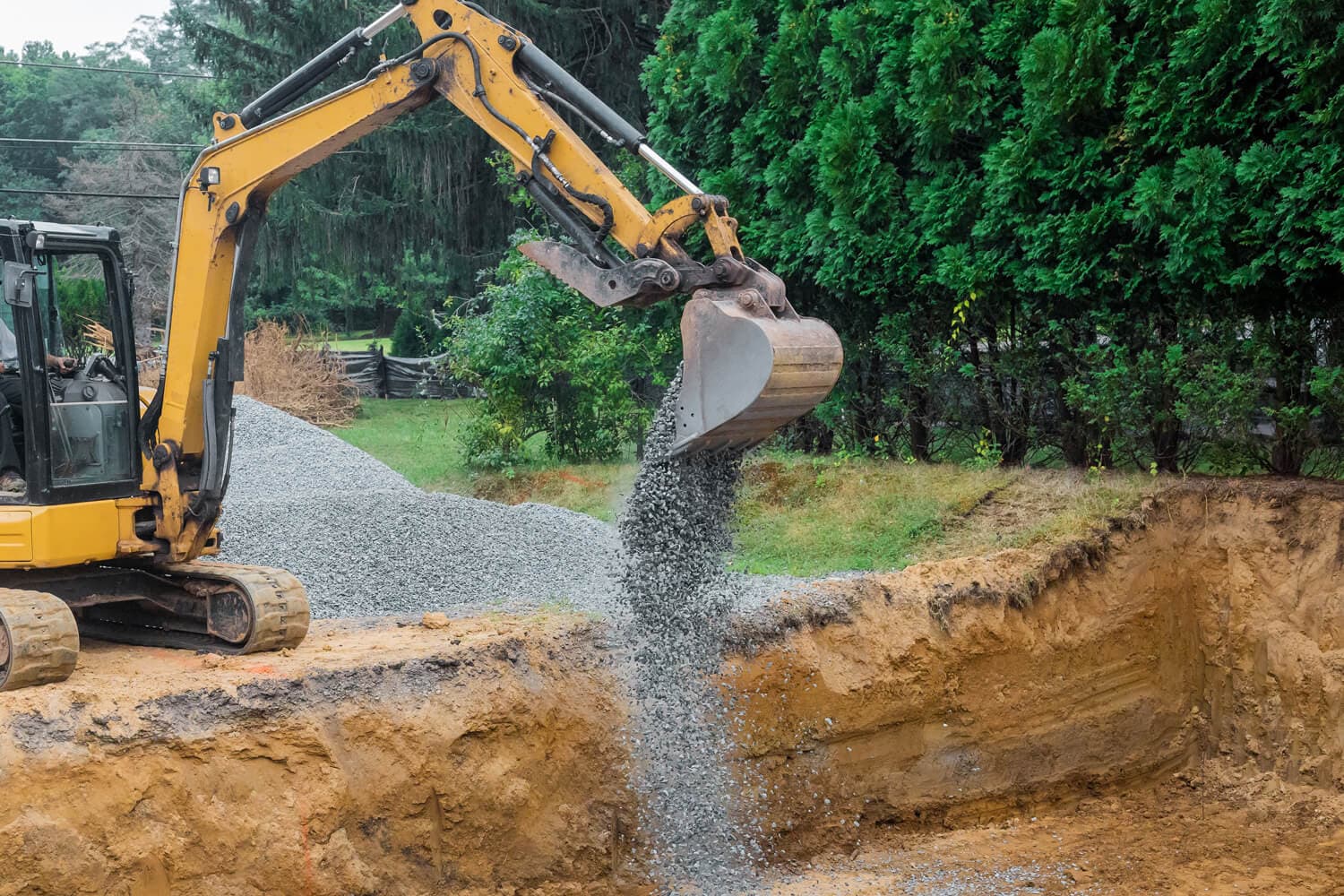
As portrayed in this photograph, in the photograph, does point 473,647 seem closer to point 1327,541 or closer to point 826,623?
point 826,623

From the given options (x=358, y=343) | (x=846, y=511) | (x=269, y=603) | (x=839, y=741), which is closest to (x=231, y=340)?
(x=269, y=603)

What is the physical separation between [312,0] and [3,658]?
14441 millimetres

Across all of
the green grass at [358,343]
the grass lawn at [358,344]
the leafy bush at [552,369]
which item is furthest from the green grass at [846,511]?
the green grass at [358,343]

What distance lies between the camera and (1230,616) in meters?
8.21

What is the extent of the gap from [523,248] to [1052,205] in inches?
180

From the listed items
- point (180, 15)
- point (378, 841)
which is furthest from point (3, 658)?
point (180, 15)

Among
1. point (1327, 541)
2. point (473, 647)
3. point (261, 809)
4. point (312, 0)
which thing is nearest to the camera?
point (261, 809)

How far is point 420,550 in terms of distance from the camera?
30.6 ft

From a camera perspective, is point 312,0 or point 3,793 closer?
point 3,793

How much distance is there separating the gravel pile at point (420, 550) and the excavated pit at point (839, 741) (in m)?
0.83

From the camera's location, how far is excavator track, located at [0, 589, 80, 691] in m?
5.70

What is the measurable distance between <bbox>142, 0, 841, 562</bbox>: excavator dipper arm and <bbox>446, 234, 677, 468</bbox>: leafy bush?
5852mm

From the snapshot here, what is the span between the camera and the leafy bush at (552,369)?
12570mm

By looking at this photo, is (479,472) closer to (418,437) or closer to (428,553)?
(428,553)
